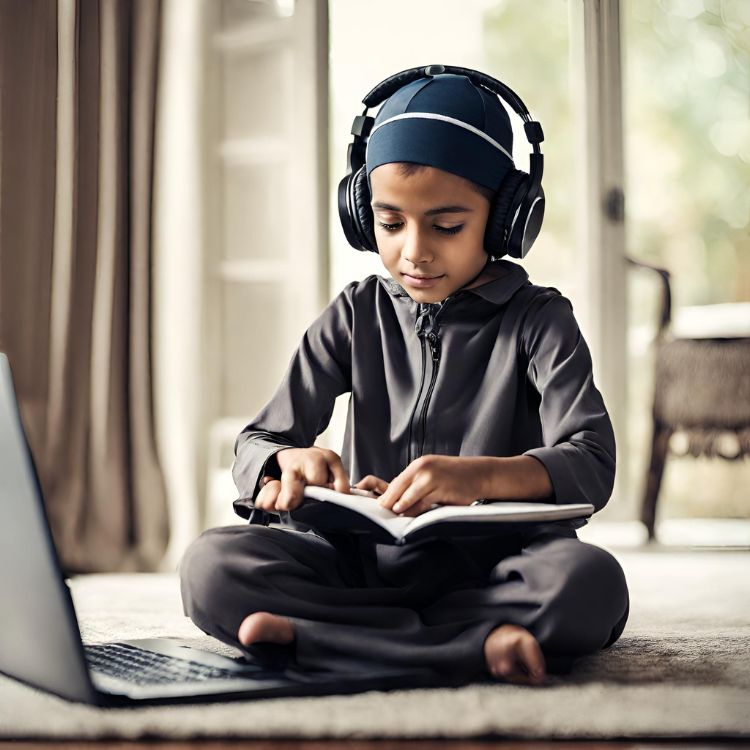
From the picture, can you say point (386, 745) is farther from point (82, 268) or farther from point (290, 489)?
point (82, 268)

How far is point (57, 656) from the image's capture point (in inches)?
34.7

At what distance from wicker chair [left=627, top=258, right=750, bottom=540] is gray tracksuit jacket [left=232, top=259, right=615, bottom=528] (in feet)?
4.29

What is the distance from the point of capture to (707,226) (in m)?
4.29

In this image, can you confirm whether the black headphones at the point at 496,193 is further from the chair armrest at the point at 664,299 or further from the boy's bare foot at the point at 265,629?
the chair armrest at the point at 664,299

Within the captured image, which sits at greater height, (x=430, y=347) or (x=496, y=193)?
(x=496, y=193)

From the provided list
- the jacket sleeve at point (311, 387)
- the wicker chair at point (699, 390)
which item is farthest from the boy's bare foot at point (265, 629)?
the wicker chair at point (699, 390)

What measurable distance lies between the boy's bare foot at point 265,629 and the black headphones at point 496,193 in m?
0.49

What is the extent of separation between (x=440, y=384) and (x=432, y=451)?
8cm

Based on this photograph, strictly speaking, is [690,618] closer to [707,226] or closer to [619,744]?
[619,744]

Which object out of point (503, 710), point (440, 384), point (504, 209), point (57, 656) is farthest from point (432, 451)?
point (57, 656)

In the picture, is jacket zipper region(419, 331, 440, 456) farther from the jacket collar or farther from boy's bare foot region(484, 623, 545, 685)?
boy's bare foot region(484, 623, 545, 685)

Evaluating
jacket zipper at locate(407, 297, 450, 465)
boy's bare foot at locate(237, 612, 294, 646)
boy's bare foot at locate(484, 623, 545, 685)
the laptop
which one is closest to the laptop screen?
the laptop

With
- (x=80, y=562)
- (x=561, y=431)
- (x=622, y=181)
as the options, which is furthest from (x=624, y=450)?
(x=561, y=431)

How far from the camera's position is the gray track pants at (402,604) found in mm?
1008
